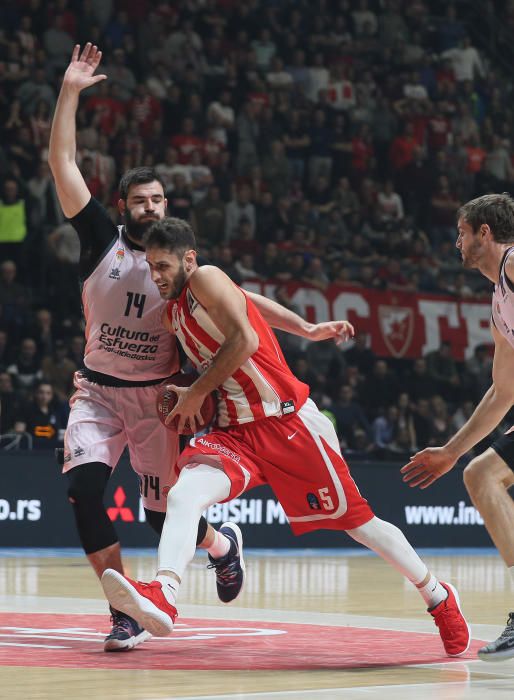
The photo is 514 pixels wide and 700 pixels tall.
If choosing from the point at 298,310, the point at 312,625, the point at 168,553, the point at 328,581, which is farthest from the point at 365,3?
the point at 168,553

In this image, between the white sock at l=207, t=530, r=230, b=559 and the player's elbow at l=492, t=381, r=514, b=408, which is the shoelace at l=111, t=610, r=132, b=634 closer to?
the white sock at l=207, t=530, r=230, b=559

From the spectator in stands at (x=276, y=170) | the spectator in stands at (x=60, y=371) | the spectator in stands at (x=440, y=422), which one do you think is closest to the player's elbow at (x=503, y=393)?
the spectator in stands at (x=60, y=371)

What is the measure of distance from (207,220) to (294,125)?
3.04 m

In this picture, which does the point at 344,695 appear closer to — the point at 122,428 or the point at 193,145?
the point at 122,428

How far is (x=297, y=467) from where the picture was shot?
6.18 m

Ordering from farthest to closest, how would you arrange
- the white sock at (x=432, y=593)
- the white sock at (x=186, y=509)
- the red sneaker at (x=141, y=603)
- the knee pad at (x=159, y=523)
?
the knee pad at (x=159, y=523)
the white sock at (x=432, y=593)
the white sock at (x=186, y=509)
the red sneaker at (x=141, y=603)

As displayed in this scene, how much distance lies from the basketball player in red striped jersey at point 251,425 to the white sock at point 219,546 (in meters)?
0.91

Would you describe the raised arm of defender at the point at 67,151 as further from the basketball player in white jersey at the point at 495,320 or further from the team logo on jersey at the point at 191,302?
the basketball player in white jersey at the point at 495,320

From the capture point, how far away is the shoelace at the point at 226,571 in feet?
23.8

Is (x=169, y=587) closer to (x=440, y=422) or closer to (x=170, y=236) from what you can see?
(x=170, y=236)

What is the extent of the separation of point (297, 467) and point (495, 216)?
1.45 meters

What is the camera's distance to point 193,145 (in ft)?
59.6

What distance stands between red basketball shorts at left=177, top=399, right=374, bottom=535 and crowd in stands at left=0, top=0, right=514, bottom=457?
→ 815cm

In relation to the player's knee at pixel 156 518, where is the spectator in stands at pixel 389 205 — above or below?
above
